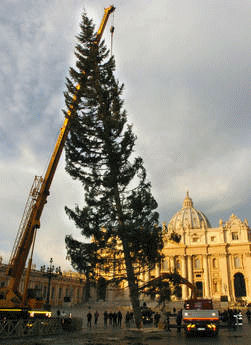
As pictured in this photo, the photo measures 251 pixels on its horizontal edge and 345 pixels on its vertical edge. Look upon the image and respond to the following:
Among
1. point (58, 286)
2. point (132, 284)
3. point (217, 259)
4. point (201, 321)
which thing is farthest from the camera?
point (217, 259)

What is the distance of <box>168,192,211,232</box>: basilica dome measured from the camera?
117 meters

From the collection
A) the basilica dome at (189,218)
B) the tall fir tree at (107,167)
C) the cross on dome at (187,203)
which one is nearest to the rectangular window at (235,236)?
the basilica dome at (189,218)

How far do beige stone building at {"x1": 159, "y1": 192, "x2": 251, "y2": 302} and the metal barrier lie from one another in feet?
193

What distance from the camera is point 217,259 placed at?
81438mm

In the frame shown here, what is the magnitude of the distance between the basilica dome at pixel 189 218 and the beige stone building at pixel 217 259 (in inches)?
1148

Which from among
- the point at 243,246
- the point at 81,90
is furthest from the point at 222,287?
the point at 81,90

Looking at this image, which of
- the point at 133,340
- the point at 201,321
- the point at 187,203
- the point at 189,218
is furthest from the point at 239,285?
the point at 133,340

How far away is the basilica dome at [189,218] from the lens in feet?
384

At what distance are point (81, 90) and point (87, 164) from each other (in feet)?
16.8

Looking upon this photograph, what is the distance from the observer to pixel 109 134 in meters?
21.8

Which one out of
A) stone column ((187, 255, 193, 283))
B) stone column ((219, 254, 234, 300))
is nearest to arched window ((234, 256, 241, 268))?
stone column ((219, 254, 234, 300))

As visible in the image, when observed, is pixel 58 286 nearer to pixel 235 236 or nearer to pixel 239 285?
pixel 239 285

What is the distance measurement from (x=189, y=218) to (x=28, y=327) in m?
107

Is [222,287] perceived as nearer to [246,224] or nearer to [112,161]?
[246,224]
